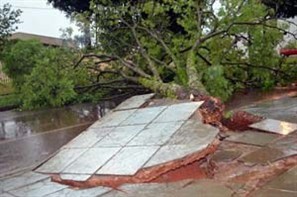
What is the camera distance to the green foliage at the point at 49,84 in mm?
10383

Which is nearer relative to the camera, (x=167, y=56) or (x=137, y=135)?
(x=137, y=135)

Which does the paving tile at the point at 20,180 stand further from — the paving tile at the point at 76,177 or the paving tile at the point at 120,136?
the paving tile at the point at 120,136

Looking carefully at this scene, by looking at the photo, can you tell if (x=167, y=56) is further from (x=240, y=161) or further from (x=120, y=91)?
(x=240, y=161)

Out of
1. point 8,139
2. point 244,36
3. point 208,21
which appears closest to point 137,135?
point 8,139

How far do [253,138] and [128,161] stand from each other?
2136 mm

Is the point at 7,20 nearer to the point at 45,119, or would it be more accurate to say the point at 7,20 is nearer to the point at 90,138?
the point at 45,119

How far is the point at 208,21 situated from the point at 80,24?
3.25m

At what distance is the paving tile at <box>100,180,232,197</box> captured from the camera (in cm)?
424

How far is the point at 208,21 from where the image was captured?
9969mm

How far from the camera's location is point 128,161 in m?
5.02

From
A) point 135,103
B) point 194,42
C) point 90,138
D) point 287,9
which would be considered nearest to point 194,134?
point 90,138

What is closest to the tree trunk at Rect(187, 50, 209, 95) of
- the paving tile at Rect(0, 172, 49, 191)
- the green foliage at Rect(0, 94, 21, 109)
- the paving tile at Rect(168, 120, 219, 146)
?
the paving tile at Rect(168, 120, 219, 146)

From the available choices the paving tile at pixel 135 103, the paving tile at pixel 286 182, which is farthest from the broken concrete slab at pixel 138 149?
the paving tile at pixel 286 182

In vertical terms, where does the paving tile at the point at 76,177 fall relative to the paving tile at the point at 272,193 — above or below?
above
